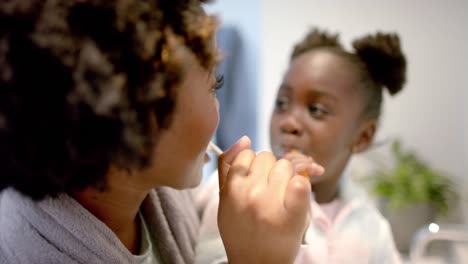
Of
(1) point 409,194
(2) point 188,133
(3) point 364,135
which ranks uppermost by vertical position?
(2) point 188,133

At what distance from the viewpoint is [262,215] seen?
1.34ft

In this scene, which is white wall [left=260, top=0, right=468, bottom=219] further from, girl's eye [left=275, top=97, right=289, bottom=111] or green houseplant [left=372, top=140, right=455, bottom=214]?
girl's eye [left=275, top=97, right=289, bottom=111]

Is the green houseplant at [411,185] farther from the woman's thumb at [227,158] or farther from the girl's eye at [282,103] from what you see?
the woman's thumb at [227,158]

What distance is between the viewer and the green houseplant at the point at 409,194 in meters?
1.09

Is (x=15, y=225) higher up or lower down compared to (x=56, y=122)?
lower down

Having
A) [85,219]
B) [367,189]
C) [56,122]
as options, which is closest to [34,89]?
[56,122]

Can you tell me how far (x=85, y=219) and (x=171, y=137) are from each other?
0.12 metres

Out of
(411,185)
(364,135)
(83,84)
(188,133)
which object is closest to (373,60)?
(364,135)

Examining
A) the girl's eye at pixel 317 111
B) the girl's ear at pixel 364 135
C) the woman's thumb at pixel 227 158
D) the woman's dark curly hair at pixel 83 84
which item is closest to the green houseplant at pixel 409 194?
the girl's ear at pixel 364 135

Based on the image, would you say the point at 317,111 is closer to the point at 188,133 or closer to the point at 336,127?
the point at 336,127

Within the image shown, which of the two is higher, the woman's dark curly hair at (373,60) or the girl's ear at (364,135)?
the woman's dark curly hair at (373,60)

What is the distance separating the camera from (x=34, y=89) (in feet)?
0.98

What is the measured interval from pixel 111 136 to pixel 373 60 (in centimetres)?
63

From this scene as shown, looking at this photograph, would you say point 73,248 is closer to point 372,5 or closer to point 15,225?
point 15,225
